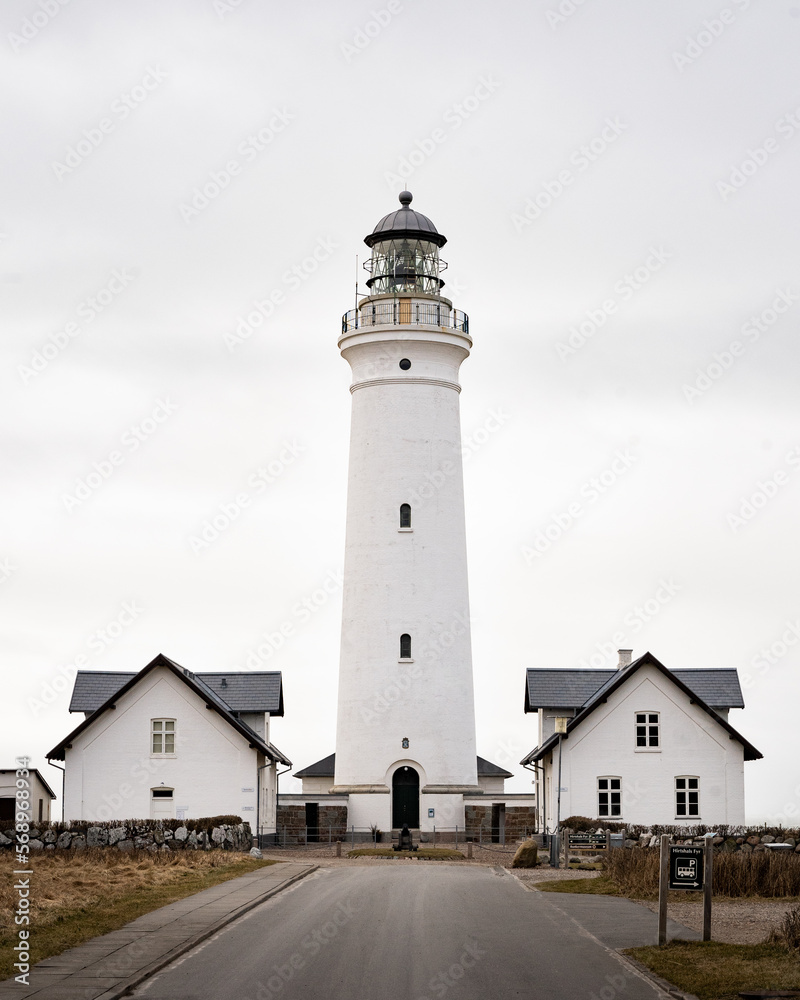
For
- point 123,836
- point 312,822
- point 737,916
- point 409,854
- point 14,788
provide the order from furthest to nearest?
point 312,822 < point 14,788 < point 409,854 < point 123,836 < point 737,916

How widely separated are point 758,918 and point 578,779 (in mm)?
22788

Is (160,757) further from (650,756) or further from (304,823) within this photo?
(650,756)

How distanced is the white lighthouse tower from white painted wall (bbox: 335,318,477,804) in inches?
1.3

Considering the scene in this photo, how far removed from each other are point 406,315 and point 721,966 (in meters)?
35.2

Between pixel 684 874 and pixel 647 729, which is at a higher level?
pixel 647 729

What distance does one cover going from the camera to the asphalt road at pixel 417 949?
46.5 feet

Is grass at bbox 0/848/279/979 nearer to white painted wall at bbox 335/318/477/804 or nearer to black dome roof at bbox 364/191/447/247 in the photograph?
white painted wall at bbox 335/318/477/804

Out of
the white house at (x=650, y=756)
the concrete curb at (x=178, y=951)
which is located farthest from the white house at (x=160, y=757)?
the concrete curb at (x=178, y=951)

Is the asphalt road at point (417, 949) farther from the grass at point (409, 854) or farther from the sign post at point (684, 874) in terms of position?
the grass at point (409, 854)

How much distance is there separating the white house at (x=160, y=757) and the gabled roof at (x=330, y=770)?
32.0ft

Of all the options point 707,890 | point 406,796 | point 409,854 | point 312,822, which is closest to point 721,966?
point 707,890

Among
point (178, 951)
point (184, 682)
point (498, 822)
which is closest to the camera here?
point (178, 951)

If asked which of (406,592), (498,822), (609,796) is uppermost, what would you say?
(406,592)

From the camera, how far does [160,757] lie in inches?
1679
